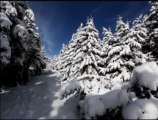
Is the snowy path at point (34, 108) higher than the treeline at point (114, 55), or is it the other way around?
the treeline at point (114, 55)

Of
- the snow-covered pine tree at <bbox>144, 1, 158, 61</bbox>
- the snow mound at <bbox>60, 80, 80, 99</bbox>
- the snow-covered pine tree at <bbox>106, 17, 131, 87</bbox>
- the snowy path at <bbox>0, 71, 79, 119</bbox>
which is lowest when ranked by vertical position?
the snowy path at <bbox>0, 71, 79, 119</bbox>

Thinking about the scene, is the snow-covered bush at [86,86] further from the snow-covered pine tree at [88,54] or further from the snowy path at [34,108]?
the snow-covered pine tree at [88,54]

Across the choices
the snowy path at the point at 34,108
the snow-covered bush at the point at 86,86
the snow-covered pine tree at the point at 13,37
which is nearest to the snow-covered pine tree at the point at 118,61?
the snow-covered bush at the point at 86,86

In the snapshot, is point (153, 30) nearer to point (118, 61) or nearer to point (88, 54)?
point (118, 61)

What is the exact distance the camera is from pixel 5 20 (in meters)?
14.4

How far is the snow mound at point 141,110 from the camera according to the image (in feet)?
33.1

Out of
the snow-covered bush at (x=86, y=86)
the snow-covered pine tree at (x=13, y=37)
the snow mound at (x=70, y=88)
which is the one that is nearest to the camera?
the snow mound at (x=70, y=88)

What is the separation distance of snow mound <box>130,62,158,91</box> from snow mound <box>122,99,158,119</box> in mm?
795

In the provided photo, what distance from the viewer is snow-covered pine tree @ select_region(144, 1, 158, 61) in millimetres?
25125

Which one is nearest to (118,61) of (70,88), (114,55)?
(114,55)

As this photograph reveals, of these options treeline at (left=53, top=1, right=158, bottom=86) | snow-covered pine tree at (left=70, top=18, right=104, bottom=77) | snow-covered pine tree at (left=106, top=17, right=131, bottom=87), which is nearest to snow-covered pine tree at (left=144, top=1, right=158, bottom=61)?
treeline at (left=53, top=1, right=158, bottom=86)

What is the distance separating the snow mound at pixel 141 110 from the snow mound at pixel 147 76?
80 centimetres

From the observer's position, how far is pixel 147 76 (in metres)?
10.9

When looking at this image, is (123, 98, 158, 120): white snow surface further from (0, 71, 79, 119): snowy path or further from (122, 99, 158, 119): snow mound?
(0, 71, 79, 119): snowy path
